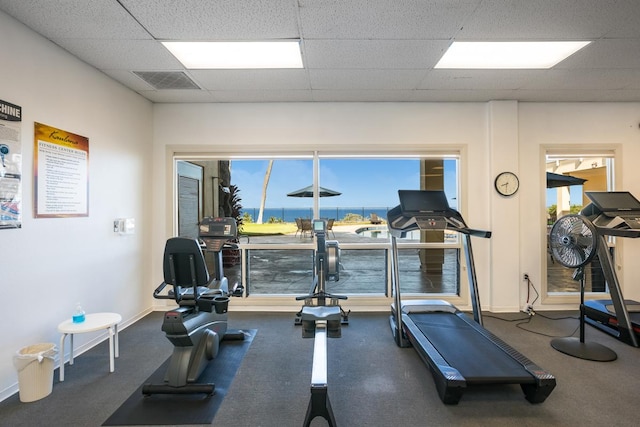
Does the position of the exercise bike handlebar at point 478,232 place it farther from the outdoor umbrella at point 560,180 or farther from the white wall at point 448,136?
the outdoor umbrella at point 560,180

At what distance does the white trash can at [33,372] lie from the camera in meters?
2.25

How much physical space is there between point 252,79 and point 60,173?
2130 millimetres

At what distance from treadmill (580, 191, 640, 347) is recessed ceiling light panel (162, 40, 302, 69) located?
3.67 m

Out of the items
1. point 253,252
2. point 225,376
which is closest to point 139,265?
point 253,252

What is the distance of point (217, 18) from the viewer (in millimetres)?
2424

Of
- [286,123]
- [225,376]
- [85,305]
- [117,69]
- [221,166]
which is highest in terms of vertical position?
[117,69]

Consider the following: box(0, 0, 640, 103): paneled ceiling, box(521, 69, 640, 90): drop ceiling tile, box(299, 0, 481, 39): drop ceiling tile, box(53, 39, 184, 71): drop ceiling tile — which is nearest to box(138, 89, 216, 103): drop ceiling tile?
box(0, 0, 640, 103): paneled ceiling

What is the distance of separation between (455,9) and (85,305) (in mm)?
4290

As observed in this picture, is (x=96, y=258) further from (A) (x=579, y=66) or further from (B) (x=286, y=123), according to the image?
(A) (x=579, y=66)

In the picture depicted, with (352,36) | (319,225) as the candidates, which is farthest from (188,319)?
(352,36)

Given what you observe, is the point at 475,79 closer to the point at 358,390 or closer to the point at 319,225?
the point at 319,225

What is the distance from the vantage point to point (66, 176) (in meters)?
2.88

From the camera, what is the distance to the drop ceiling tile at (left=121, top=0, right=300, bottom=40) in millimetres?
2254

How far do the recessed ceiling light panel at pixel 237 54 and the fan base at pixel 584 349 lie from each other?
3.99 m
